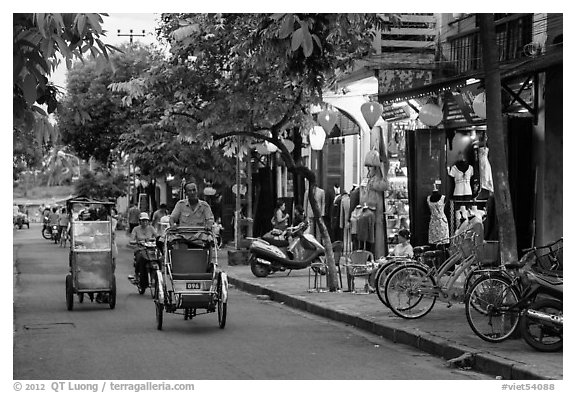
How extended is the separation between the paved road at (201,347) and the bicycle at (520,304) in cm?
79

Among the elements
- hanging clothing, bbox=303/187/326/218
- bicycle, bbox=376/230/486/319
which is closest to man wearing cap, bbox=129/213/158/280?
bicycle, bbox=376/230/486/319

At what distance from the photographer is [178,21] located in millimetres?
20312

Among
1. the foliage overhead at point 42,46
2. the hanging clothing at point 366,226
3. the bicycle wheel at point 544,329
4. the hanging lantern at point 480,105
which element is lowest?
the bicycle wheel at point 544,329

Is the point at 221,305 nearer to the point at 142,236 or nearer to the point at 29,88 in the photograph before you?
the point at 142,236

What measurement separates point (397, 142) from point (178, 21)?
4.94 m

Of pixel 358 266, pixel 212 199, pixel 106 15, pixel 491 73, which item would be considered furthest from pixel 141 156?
pixel 106 15

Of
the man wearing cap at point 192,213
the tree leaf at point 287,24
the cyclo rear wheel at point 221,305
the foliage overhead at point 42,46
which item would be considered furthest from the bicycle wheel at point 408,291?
the foliage overhead at point 42,46

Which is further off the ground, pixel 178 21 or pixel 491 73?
pixel 178 21

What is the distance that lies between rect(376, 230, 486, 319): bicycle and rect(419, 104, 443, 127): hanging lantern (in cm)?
443

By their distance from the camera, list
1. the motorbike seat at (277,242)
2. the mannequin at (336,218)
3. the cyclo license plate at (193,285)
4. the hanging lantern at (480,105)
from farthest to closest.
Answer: the mannequin at (336,218) → the motorbike seat at (277,242) → the hanging lantern at (480,105) → the cyclo license plate at (193,285)

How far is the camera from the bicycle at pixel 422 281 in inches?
521

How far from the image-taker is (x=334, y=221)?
25703 millimetres

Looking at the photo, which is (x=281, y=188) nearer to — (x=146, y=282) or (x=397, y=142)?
(x=397, y=142)

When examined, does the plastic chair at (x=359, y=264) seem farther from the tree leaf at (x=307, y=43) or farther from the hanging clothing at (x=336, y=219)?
the tree leaf at (x=307, y=43)
